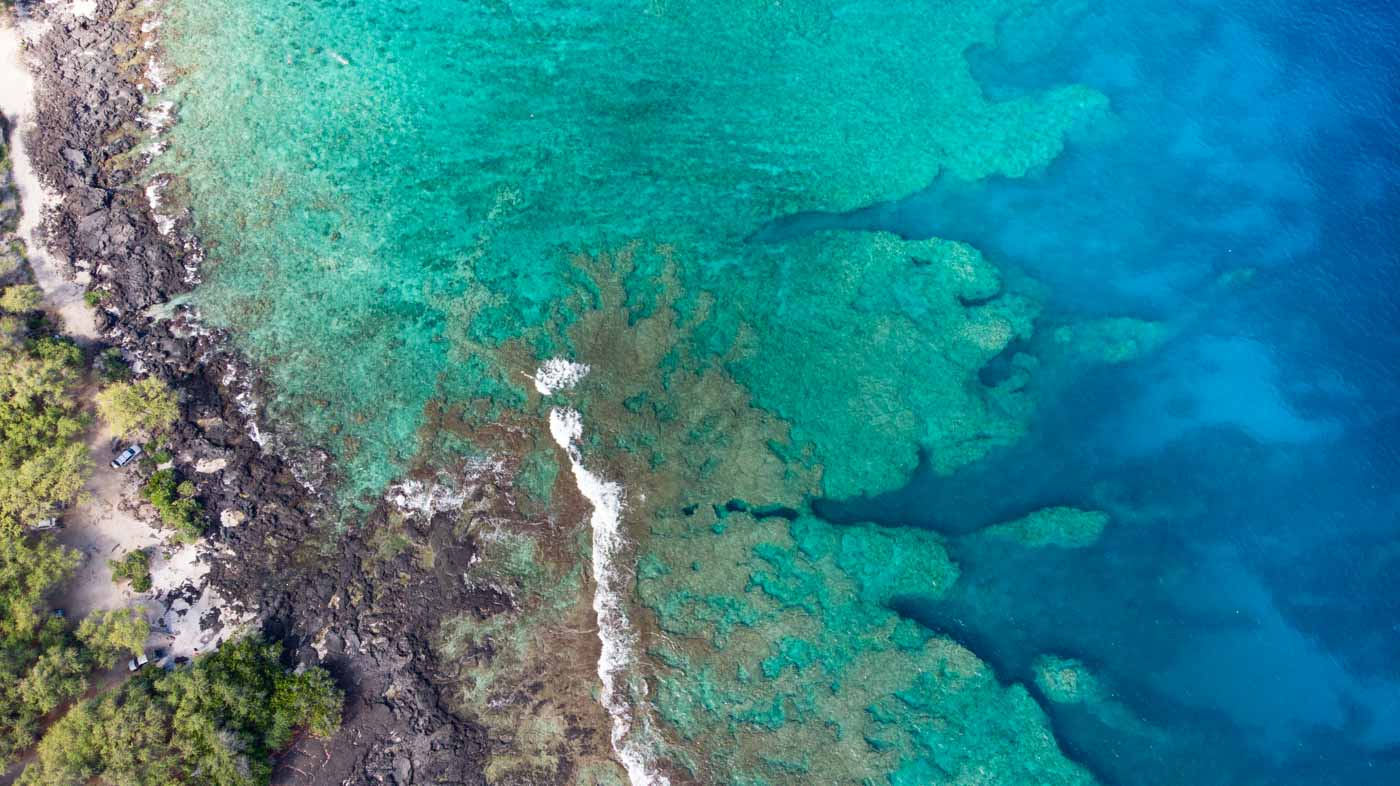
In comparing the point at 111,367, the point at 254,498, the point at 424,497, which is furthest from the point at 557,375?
the point at 111,367

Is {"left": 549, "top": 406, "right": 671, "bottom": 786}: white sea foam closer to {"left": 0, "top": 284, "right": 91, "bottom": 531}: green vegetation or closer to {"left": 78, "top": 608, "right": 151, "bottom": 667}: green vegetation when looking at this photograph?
{"left": 78, "top": 608, "right": 151, "bottom": 667}: green vegetation

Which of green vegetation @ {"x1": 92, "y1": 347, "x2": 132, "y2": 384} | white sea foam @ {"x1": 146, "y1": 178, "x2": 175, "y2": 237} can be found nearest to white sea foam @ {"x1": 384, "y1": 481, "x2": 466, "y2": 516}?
green vegetation @ {"x1": 92, "y1": 347, "x2": 132, "y2": 384}

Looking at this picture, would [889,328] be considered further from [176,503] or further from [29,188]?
[29,188]

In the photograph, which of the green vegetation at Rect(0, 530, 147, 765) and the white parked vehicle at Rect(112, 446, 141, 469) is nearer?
the green vegetation at Rect(0, 530, 147, 765)

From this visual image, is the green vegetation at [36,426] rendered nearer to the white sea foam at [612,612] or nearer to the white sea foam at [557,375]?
the white sea foam at [557,375]

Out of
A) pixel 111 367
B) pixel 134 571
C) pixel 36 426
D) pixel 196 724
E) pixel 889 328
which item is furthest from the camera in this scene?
pixel 889 328
